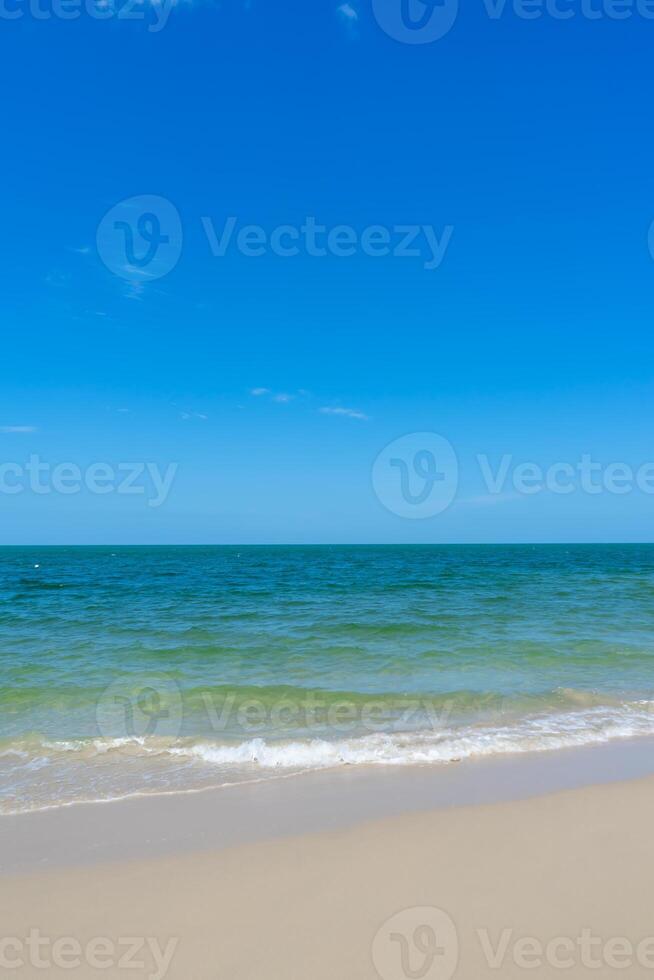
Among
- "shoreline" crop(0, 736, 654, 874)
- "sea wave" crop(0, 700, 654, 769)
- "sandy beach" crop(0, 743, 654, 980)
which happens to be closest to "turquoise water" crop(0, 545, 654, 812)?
"sea wave" crop(0, 700, 654, 769)

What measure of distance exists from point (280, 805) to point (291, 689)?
4642 millimetres

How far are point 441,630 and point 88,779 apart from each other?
1172cm

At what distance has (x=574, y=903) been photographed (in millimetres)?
3826

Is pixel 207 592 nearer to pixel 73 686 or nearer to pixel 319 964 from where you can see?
pixel 73 686

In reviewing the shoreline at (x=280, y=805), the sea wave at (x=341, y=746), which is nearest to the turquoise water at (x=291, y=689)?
the sea wave at (x=341, y=746)

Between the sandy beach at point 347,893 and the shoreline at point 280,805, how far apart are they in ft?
0.10

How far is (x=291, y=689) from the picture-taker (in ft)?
33.4

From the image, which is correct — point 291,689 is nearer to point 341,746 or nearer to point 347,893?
point 341,746

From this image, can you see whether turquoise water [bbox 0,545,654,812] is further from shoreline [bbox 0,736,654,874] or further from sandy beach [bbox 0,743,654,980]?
sandy beach [bbox 0,743,654,980]

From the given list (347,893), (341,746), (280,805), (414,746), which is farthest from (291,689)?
(347,893)

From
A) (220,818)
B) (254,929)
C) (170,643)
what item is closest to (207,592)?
(170,643)

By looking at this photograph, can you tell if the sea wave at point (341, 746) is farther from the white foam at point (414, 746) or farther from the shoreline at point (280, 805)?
the shoreline at point (280, 805)

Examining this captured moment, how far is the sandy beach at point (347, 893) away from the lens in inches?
133

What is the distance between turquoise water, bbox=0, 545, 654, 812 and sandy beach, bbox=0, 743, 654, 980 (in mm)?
1336
